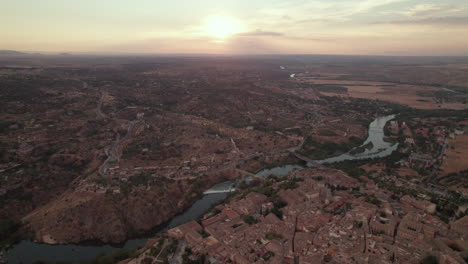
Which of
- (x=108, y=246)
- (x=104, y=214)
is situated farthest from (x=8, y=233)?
(x=108, y=246)

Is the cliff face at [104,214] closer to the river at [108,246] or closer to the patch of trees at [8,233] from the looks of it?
the river at [108,246]

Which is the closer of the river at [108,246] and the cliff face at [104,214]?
the river at [108,246]

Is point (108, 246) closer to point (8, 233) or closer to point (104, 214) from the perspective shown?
point (104, 214)

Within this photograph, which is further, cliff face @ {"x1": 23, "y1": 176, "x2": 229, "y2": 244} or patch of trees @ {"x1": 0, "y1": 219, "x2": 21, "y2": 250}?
cliff face @ {"x1": 23, "y1": 176, "x2": 229, "y2": 244}

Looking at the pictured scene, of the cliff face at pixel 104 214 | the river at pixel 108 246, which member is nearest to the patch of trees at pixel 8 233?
the river at pixel 108 246

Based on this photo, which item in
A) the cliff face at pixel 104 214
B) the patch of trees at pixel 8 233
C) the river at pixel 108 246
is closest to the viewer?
the river at pixel 108 246

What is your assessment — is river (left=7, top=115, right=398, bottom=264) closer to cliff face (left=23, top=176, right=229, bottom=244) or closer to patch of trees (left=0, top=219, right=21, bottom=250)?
patch of trees (left=0, top=219, right=21, bottom=250)

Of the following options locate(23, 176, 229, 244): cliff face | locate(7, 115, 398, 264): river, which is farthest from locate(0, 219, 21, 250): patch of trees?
locate(23, 176, 229, 244): cliff face

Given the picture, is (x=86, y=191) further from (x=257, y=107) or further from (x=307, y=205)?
(x=257, y=107)
